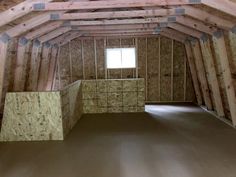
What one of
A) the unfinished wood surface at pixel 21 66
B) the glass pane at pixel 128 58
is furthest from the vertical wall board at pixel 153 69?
the unfinished wood surface at pixel 21 66

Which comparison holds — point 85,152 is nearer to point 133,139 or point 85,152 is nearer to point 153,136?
point 133,139

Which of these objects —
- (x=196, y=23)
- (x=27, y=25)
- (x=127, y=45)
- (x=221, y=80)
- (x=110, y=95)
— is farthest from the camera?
(x=127, y=45)

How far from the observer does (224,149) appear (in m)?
4.09

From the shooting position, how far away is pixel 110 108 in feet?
24.0

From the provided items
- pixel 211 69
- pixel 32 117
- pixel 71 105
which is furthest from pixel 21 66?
pixel 211 69

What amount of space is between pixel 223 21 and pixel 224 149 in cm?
210

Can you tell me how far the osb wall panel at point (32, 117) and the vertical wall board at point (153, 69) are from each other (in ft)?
16.0

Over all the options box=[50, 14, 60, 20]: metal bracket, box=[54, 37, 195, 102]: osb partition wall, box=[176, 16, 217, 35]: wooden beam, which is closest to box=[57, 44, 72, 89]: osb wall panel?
box=[54, 37, 195, 102]: osb partition wall

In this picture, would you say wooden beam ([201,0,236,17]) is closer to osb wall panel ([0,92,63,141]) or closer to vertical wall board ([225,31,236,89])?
vertical wall board ([225,31,236,89])

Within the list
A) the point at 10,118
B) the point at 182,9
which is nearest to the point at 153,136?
the point at 182,9

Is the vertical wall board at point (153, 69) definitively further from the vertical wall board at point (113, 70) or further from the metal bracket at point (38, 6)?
the metal bracket at point (38, 6)

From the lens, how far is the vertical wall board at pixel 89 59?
901cm

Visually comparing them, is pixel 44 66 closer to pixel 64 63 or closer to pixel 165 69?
pixel 64 63

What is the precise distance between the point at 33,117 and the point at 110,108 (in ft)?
9.39
